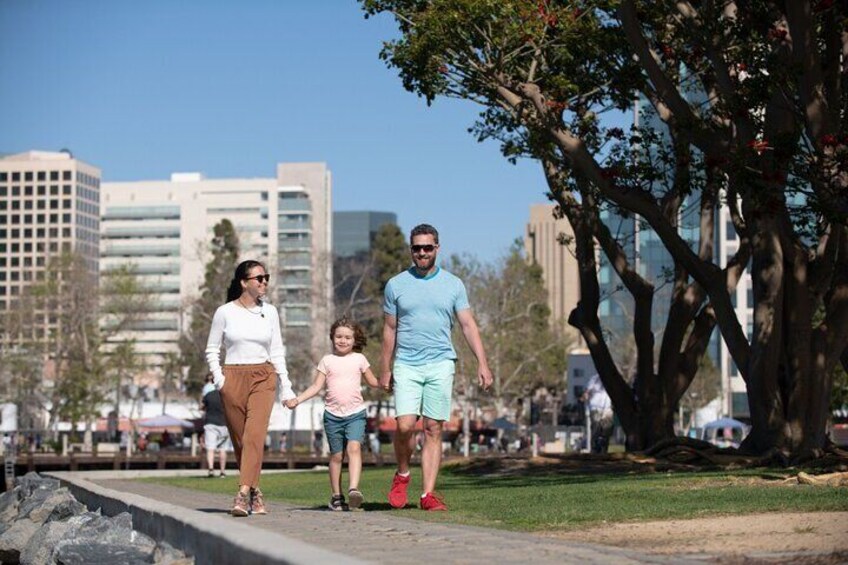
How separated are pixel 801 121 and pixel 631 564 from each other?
16503mm

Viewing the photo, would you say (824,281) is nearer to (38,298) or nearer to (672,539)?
(672,539)

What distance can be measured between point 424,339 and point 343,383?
117 cm

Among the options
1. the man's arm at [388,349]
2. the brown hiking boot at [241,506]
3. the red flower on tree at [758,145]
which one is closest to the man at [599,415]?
the red flower on tree at [758,145]

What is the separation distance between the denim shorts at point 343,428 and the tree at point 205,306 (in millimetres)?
66478

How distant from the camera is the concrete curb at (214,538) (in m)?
7.69

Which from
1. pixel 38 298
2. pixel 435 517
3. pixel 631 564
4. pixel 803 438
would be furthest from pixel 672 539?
pixel 38 298

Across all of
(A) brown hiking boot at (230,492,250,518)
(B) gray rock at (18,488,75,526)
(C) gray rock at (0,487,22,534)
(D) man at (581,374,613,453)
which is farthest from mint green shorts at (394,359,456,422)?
(D) man at (581,374,613,453)

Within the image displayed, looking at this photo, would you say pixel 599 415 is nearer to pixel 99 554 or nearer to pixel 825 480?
pixel 825 480

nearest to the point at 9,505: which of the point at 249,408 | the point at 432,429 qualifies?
the point at 249,408

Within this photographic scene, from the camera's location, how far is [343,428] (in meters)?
14.2

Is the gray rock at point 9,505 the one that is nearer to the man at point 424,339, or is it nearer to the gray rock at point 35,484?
the gray rock at point 35,484

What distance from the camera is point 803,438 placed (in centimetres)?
2388

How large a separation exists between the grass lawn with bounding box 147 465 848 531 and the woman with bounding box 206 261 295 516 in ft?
4.27

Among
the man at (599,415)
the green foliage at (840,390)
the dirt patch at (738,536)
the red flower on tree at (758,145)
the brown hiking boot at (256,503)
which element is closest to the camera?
the dirt patch at (738,536)
